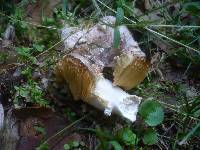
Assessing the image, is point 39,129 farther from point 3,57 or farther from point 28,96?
point 3,57

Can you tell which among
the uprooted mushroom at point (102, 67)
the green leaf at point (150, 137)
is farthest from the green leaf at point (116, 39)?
the green leaf at point (150, 137)

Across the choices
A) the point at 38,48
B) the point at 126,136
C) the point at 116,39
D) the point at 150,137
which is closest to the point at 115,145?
the point at 126,136

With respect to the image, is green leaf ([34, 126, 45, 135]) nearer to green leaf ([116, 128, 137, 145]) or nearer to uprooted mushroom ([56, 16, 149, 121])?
uprooted mushroom ([56, 16, 149, 121])

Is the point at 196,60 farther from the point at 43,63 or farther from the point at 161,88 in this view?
the point at 43,63

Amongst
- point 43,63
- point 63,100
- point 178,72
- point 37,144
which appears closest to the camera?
point 37,144

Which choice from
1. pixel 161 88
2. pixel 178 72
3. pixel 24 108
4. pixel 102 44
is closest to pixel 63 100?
pixel 24 108

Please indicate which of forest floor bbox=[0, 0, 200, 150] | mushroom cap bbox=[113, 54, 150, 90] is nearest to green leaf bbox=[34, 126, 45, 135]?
forest floor bbox=[0, 0, 200, 150]
